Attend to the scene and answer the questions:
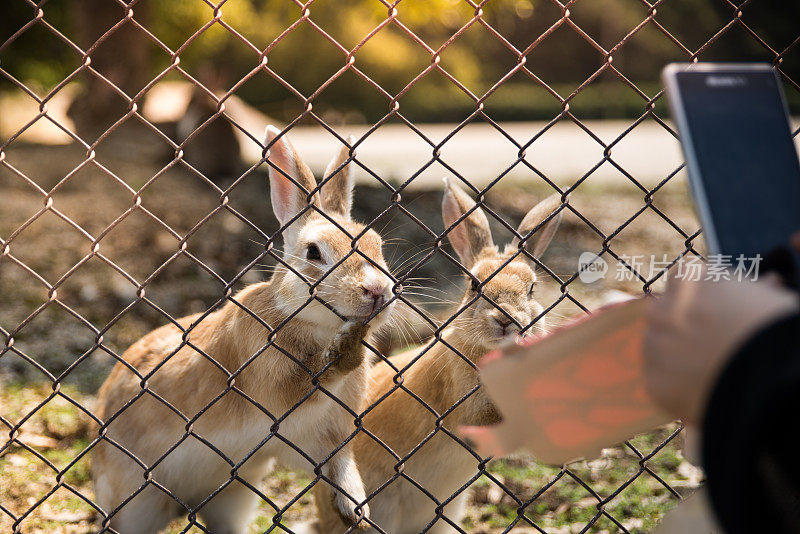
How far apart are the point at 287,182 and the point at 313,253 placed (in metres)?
0.25

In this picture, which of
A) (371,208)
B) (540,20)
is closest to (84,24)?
(371,208)

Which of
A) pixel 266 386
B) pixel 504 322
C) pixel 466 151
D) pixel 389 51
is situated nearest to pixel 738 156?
pixel 504 322

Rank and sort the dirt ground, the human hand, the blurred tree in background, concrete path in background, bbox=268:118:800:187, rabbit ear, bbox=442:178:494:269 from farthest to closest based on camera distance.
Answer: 1. concrete path in background, bbox=268:118:800:187
2. the blurred tree in background
3. rabbit ear, bbox=442:178:494:269
4. the dirt ground
5. the human hand

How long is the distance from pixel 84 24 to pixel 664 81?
24.4 feet

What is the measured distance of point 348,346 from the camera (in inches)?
88.0

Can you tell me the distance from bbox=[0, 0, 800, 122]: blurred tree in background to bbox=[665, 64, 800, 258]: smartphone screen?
4589 millimetres

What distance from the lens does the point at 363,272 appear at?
236cm

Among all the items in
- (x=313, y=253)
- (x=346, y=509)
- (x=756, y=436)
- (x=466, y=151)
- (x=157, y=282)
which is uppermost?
(x=756, y=436)

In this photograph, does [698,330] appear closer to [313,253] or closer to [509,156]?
[313,253]

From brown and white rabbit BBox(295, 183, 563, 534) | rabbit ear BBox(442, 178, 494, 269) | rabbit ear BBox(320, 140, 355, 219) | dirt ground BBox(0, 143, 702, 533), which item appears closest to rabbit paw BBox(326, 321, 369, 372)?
dirt ground BBox(0, 143, 702, 533)

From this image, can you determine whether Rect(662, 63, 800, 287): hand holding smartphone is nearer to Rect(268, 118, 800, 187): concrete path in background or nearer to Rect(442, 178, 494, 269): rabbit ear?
Rect(442, 178, 494, 269): rabbit ear

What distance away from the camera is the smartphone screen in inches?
49.8

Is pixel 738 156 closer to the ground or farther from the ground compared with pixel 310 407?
farther from the ground

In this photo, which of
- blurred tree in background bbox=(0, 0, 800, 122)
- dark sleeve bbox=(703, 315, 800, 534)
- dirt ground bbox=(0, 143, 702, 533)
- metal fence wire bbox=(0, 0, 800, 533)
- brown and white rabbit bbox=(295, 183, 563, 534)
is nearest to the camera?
dark sleeve bbox=(703, 315, 800, 534)
